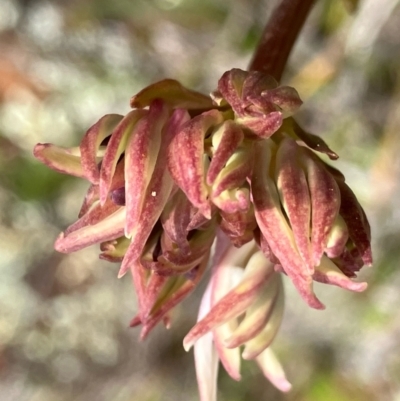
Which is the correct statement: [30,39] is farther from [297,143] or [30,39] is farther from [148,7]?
[297,143]

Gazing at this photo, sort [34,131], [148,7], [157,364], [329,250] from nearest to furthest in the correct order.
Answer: [329,250] < [148,7] < [34,131] < [157,364]

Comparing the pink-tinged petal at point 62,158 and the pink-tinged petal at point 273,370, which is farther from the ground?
the pink-tinged petal at point 62,158

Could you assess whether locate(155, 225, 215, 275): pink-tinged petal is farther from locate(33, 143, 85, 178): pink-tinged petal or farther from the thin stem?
the thin stem

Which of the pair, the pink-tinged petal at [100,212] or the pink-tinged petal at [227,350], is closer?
the pink-tinged petal at [100,212]

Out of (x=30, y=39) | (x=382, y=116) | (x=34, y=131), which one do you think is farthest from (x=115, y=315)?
(x=382, y=116)

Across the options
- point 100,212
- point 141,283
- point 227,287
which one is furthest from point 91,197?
point 227,287

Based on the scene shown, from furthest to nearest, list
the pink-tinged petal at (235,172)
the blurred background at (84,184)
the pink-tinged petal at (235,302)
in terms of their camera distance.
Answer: the blurred background at (84,184)
the pink-tinged petal at (235,302)
the pink-tinged petal at (235,172)

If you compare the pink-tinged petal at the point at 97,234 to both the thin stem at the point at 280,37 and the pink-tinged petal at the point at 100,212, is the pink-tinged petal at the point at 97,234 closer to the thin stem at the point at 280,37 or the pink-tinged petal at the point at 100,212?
the pink-tinged petal at the point at 100,212

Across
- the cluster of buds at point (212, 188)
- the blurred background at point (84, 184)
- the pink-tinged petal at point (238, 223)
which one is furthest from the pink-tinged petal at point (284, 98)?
the blurred background at point (84, 184)
